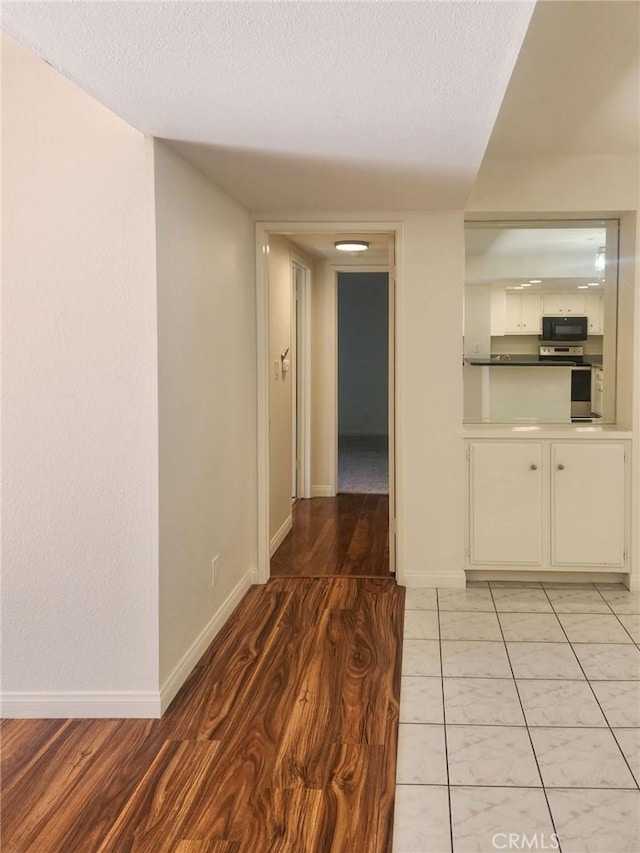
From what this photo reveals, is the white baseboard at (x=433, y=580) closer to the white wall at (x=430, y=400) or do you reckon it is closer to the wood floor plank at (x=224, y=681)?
the white wall at (x=430, y=400)

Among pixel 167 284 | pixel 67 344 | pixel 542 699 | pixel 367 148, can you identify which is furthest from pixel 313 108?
pixel 542 699

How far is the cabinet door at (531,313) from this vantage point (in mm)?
4406

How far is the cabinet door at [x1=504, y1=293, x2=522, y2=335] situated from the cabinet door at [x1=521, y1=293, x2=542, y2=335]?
0.03 meters

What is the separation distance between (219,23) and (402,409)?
2.68m

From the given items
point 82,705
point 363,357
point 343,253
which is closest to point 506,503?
point 82,705

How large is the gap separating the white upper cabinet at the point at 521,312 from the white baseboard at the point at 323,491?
2.91 meters

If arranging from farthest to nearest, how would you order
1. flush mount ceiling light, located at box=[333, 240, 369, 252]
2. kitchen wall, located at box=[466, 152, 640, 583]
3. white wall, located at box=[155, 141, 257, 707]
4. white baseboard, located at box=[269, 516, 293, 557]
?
1. flush mount ceiling light, located at box=[333, 240, 369, 252]
2. white baseboard, located at box=[269, 516, 293, 557]
3. kitchen wall, located at box=[466, 152, 640, 583]
4. white wall, located at box=[155, 141, 257, 707]

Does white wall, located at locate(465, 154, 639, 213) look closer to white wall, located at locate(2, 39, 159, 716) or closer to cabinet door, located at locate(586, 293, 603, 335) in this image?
cabinet door, located at locate(586, 293, 603, 335)

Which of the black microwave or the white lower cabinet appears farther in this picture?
the black microwave

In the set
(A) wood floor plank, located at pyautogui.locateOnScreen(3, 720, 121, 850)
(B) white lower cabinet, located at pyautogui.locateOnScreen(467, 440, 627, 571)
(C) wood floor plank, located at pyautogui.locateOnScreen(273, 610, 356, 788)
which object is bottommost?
(A) wood floor plank, located at pyautogui.locateOnScreen(3, 720, 121, 850)

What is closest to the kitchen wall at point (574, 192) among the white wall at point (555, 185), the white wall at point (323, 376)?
the white wall at point (555, 185)

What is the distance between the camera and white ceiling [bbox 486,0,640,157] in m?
2.48

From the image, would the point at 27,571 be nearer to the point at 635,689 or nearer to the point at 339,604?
the point at 339,604

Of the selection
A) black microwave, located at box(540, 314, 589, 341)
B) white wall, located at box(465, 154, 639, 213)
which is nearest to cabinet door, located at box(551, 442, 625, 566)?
black microwave, located at box(540, 314, 589, 341)
